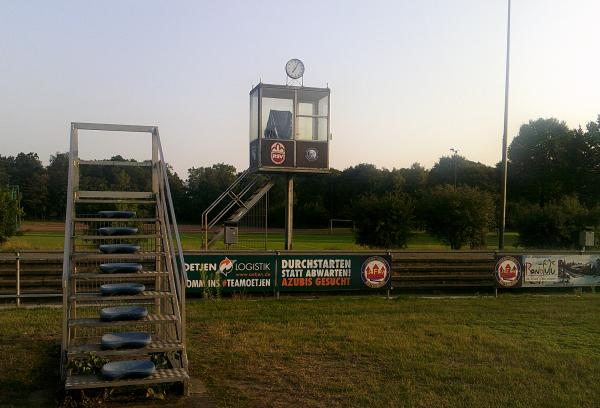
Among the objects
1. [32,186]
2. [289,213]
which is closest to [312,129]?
[289,213]

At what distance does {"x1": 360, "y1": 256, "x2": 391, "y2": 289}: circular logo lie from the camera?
50.9 feet

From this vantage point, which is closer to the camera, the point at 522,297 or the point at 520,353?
the point at 520,353

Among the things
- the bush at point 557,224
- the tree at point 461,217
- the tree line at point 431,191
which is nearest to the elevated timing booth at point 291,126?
the tree line at point 431,191

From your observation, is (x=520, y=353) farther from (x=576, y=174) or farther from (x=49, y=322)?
(x=576, y=174)

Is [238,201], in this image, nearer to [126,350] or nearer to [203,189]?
[126,350]

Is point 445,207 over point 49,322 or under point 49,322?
over

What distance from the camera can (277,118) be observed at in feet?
78.3

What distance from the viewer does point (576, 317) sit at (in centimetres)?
1266

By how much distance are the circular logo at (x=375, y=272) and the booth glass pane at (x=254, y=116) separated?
10433 millimetres

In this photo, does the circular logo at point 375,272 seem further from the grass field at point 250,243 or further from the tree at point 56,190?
the tree at point 56,190

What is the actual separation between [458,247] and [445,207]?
8.46ft

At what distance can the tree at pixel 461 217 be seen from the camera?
35531mm

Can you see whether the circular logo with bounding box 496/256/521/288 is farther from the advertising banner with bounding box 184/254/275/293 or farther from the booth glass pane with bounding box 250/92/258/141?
the booth glass pane with bounding box 250/92/258/141

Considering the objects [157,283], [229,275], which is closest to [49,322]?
[157,283]
